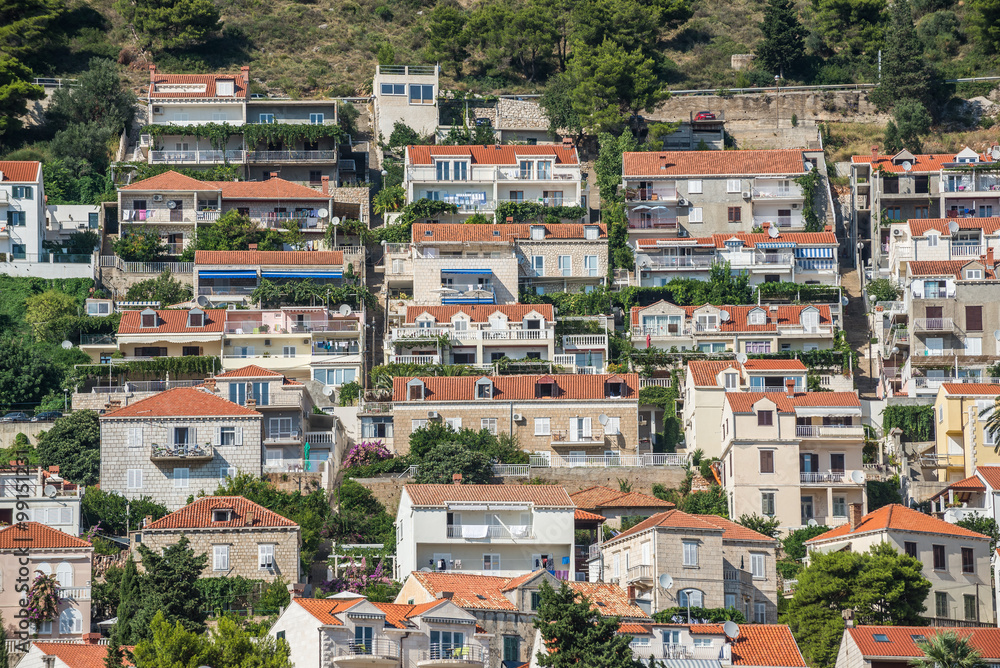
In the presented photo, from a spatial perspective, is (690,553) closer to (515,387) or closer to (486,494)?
(486,494)

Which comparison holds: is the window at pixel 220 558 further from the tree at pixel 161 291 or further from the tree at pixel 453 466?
the tree at pixel 161 291

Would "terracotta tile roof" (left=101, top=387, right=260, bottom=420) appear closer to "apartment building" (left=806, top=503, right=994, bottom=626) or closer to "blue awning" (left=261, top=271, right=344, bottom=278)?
"blue awning" (left=261, top=271, right=344, bottom=278)

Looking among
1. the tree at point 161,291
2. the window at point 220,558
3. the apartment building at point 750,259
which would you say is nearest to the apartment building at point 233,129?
the tree at point 161,291

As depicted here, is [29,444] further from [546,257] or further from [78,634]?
[546,257]

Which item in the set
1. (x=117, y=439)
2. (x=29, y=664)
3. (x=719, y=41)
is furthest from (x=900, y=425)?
(x=719, y=41)

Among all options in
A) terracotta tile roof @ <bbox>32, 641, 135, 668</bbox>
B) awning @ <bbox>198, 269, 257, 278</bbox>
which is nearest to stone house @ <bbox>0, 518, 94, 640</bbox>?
terracotta tile roof @ <bbox>32, 641, 135, 668</bbox>

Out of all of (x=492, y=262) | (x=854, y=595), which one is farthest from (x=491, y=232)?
(x=854, y=595)
